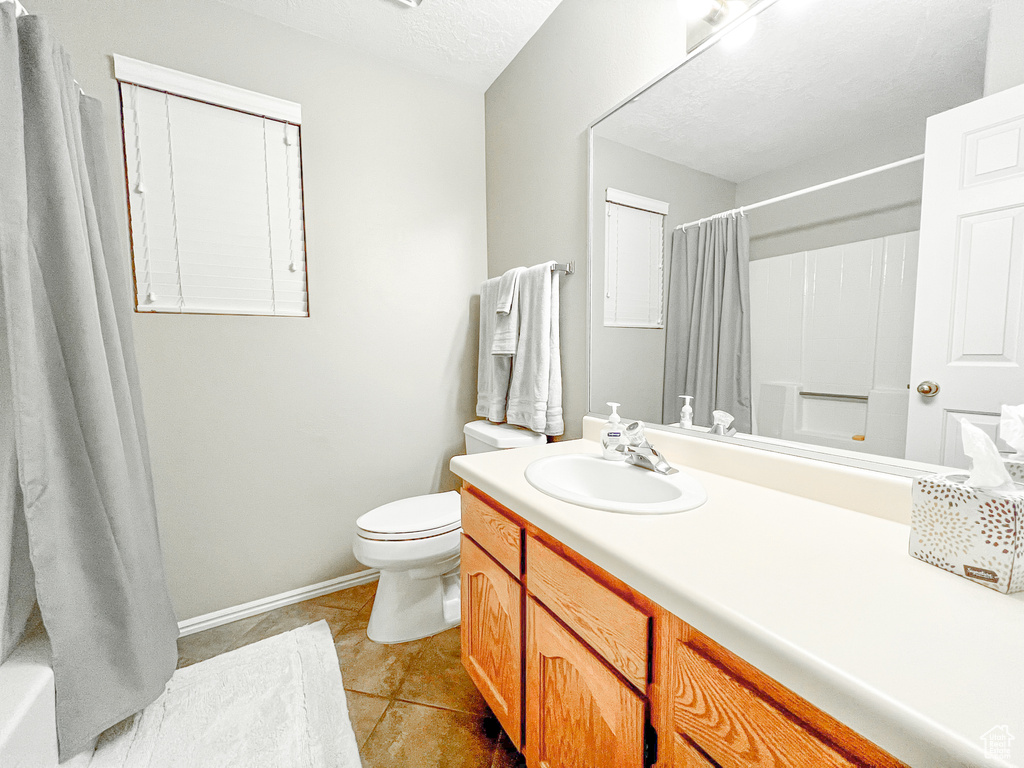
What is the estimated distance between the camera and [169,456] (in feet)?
5.08

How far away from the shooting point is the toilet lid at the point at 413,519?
58.3 inches

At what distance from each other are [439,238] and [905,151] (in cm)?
169

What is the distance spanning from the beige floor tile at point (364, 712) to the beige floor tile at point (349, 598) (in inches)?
19.2

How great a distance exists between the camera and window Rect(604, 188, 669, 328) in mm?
1236

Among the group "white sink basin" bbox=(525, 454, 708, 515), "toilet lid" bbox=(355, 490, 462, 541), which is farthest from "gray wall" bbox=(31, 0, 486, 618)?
"white sink basin" bbox=(525, 454, 708, 515)

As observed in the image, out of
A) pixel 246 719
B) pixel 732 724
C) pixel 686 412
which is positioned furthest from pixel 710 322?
pixel 246 719

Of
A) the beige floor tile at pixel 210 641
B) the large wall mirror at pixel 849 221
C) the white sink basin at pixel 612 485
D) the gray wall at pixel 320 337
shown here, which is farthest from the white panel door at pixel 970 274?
the beige floor tile at pixel 210 641

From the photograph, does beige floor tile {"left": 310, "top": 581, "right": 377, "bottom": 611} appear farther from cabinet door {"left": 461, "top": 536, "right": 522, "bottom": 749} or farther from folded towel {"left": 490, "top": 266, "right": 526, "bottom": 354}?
folded towel {"left": 490, "top": 266, "right": 526, "bottom": 354}

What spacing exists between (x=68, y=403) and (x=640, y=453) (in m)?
1.41

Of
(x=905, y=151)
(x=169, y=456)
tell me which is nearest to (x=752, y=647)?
(x=905, y=151)

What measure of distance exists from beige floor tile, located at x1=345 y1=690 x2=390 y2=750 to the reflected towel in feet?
3.38

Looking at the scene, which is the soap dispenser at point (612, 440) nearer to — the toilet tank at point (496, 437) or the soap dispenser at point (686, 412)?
the soap dispenser at point (686, 412)

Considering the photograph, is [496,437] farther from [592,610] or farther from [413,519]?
[592,610]

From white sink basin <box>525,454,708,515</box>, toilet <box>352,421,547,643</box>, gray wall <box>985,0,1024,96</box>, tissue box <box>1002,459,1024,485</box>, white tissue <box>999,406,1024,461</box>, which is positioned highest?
gray wall <box>985,0,1024,96</box>
